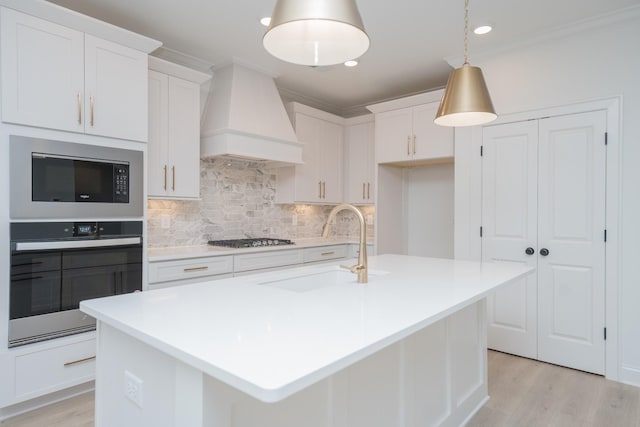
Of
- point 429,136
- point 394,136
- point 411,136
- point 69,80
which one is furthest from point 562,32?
point 69,80

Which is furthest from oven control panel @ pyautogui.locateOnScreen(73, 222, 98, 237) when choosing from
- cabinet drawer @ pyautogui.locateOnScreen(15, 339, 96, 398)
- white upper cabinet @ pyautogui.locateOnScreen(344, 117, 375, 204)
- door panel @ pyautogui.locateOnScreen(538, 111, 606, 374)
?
door panel @ pyautogui.locateOnScreen(538, 111, 606, 374)

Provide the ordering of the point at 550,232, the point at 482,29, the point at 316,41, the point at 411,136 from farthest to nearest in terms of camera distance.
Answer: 1. the point at 411,136
2. the point at 550,232
3. the point at 482,29
4. the point at 316,41

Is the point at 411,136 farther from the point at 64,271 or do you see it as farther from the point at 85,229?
the point at 64,271

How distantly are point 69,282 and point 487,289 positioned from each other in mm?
2528

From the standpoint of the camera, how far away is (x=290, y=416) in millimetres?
1228

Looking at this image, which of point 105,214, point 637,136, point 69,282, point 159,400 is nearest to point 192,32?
point 105,214

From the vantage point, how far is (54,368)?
7.80 ft

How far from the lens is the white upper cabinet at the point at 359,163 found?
4766 millimetres

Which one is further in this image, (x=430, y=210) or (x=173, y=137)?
(x=430, y=210)

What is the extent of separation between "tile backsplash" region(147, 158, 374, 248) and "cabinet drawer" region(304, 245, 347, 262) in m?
0.49

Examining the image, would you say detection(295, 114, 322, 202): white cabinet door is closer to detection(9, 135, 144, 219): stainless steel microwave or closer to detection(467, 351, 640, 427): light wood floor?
detection(9, 135, 144, 219): stainless steel microwave

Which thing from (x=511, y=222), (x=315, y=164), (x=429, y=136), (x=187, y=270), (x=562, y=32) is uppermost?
(x=562, y=32)

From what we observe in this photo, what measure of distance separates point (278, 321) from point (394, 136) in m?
3.47

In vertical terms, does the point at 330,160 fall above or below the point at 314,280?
above
